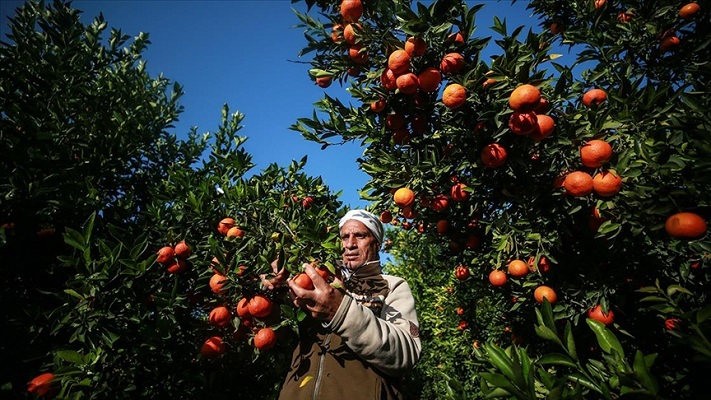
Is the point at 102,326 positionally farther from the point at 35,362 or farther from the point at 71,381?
the point at 35,362

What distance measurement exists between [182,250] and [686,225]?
2.94 meters

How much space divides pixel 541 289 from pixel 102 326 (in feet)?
8.87

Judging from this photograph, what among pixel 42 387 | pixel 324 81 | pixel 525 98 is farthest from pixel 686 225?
pixel 42 387

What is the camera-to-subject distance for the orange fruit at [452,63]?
1.88 meters

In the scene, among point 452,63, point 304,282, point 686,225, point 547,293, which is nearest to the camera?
point 686,225

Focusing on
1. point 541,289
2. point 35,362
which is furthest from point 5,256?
point 541,289

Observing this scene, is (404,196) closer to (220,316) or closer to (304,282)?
(304,282)

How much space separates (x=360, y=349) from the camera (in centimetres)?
139

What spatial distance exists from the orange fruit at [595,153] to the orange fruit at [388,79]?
116cm

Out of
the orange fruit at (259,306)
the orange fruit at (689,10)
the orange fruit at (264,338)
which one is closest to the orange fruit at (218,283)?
the orange fruit at (259,306)

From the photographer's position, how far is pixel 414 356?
5.14 ft

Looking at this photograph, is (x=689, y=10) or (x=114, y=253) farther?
(x=689, y=10)

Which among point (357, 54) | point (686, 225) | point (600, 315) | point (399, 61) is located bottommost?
point (600, 315)

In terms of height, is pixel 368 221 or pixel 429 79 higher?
pixel 429 79
